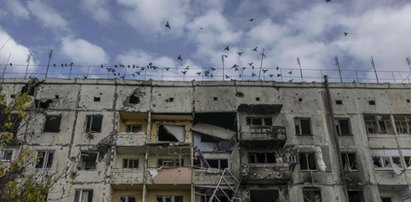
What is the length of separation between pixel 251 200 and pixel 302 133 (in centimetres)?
672

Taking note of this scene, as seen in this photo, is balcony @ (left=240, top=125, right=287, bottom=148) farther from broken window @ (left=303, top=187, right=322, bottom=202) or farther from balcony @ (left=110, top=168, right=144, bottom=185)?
balcony @ (left=110, top=168, right=144, bottom=185)

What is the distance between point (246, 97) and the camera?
3594 cm

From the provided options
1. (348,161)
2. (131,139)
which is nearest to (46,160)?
(131,139)

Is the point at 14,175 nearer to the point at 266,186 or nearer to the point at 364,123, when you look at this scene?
the point at 266,186

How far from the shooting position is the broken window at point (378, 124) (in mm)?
35312

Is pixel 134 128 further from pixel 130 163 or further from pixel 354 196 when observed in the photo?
pixel 354 196

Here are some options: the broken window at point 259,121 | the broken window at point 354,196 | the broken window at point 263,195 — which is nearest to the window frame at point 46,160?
the broken window at point 263,195

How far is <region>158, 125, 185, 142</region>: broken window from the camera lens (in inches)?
1375

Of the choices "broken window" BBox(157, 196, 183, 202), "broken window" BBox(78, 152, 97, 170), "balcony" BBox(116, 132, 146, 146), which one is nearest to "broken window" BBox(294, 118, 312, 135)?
"broken window" BBox(157, 196, 183, 202)

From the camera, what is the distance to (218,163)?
34000 millimetres

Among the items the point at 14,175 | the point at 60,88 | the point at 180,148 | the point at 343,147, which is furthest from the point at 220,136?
the point at 14,175

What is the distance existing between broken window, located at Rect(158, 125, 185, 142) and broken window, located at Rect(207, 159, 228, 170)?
2908 millimetres

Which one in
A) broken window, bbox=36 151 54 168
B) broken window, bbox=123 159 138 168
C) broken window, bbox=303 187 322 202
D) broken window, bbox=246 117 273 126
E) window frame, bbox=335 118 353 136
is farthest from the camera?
broken window, bbox=246 117 273 126

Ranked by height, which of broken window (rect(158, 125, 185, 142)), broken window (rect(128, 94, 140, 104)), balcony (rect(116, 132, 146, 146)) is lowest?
balcony (rect(116, 132, 146, 146))
